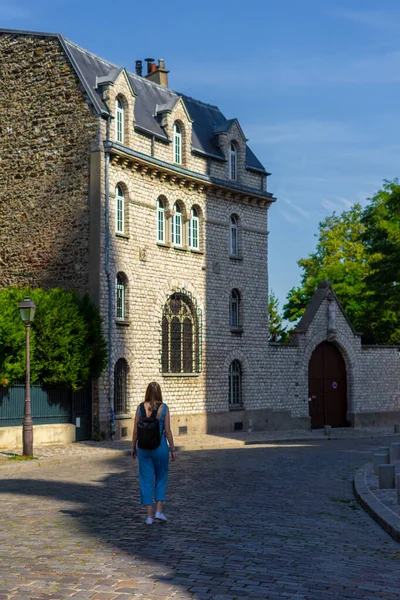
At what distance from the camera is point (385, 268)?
1688 inches

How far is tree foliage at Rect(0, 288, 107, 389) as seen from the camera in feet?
76.7

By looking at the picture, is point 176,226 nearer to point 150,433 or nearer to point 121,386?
point 121,386

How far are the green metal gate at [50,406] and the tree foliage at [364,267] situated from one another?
68.0 feet

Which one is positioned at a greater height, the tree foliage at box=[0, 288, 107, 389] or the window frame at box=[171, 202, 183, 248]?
the window frame at box=[171, 202, 183, 248]

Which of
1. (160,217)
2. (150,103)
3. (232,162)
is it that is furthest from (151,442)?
(232,162)

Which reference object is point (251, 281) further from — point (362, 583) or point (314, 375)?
point (362, 583)

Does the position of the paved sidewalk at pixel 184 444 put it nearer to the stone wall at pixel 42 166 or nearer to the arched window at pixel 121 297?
the arched window at pixel 121 297

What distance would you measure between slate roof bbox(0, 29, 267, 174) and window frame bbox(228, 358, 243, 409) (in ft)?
24.9

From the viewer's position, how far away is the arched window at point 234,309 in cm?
3362

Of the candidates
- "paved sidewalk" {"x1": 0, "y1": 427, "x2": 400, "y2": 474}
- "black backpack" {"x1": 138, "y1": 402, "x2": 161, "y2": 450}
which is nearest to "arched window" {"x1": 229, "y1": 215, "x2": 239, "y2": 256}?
"paved sidewalk" {"x1": 0, "y1": 427, "x2": 400, "y2": 474}

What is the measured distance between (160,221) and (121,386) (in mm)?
5852

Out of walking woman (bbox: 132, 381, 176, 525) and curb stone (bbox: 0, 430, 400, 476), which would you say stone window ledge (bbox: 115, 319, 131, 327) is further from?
walking woman (bbox: 132, 381, 176, 525)

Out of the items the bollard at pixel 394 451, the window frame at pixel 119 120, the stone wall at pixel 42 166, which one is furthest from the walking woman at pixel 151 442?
the window frame at pixel 119 120

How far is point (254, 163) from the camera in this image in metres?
35.2
